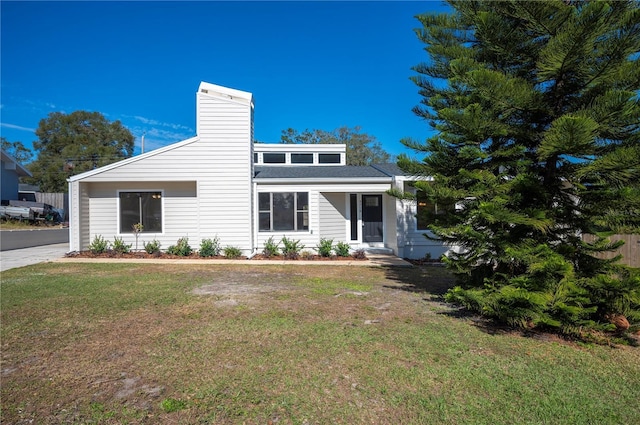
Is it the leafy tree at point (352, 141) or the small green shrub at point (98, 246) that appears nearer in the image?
the small green shrub at point (98, 246)

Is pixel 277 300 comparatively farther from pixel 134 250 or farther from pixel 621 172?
pixel 134 250

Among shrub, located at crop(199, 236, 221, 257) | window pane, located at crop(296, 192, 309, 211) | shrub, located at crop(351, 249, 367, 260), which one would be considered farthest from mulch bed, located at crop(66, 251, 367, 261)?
window pane, located at crop(296, 192, 309, 211)

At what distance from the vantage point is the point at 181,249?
12203 millimetres

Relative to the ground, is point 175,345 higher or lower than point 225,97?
lower

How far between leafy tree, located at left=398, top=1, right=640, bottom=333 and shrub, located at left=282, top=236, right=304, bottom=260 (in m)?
6.92

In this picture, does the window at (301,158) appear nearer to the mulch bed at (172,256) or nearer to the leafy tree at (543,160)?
the mulch bed at (172,256)

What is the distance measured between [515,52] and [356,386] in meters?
4.76

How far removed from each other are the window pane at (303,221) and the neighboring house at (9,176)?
26535 millimetres

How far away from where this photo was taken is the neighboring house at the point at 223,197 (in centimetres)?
1238

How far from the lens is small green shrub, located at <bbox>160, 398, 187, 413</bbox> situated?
114 inches

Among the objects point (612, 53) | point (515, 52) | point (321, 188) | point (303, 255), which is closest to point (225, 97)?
point (321, 188)

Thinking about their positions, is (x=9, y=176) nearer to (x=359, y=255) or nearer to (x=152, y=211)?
(x=152, y=211)

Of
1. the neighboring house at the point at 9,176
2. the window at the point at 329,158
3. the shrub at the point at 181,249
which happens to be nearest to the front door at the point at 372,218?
the shrub at the point at 181,249

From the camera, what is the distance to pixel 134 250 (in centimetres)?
1267
